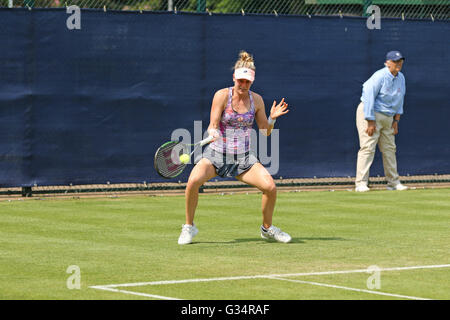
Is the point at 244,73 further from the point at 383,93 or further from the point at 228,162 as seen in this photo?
the point at 383,93

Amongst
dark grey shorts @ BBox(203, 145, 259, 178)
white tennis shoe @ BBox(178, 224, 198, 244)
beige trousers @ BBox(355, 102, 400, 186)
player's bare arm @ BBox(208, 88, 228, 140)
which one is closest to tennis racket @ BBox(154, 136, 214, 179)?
dark grey shorts @ BBox(203, 145, 259, 178)

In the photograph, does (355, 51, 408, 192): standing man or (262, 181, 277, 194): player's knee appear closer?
(262, 181, 277, 194): player's knee

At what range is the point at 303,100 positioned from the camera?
57.0 ft

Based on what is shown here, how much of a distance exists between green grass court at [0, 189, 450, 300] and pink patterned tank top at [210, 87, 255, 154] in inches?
38.9

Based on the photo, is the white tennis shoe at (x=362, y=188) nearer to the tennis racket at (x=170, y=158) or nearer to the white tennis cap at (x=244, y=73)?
the tennis racket at (x=170, y=158)

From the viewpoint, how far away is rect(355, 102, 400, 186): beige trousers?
56.4 ft

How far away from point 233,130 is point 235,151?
22cm

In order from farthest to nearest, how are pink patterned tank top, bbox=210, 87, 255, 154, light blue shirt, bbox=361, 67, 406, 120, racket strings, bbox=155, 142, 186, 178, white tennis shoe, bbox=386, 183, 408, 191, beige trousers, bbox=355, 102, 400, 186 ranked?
Answer: white tennis shoe, bbox=386, 183, 408, 191
beige trousers, bbox=355, 102, 400, 186
light blue shirt, bbox=361, 67, 406, 120
racket strings, bbox=155, 142, 186, 178
pink patterned tank top, bbox=210, 87, 255, 154

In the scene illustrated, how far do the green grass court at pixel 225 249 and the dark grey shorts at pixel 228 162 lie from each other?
0.74m

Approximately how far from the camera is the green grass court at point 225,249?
779cm

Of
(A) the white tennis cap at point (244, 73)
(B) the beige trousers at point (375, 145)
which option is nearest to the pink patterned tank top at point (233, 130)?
(A) the white tennis cap at point (244, 73)

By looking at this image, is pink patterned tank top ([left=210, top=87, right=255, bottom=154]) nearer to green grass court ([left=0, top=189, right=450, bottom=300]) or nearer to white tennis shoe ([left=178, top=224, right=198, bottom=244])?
white tennis shoe ([left=178, top=224, right=198, bottom=244])

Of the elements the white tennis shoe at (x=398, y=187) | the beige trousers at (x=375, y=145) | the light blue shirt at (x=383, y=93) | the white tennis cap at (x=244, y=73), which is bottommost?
the white tennis cap at (x=244, y=73)
